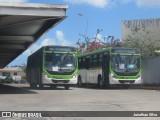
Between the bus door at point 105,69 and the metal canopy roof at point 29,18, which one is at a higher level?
the metal canopy roof at point 29,18

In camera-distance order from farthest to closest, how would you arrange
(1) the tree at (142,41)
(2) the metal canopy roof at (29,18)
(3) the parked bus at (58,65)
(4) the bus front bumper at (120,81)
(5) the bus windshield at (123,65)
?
(1) the tree at (142,41) < (5) the bus windshield at (123,65) < (4) the bus front bumper at (120,81) < (3) the parked bus at (58,65) < (2) the metal canopy roof at (29,18)

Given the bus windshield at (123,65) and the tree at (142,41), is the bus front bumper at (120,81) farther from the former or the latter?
the tree at (142,41)

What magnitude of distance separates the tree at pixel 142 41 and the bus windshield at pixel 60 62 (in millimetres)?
18007

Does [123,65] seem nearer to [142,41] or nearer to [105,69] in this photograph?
[105,69]

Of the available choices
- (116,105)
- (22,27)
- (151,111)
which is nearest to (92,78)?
(22,27)

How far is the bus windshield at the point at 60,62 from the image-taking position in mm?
32031

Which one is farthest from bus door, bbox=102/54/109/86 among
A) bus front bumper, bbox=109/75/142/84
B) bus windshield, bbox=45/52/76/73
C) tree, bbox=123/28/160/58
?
tree, bbox=123/28/160/58

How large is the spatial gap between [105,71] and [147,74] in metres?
6.98

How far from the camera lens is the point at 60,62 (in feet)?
105

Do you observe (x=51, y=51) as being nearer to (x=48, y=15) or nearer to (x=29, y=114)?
(x=48, y=15)

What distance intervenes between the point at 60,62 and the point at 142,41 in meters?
24.2

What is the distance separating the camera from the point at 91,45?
65000mm

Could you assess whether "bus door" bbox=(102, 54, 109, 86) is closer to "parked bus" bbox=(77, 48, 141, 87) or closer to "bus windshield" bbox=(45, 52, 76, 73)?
"parked bus" bbox=(77, 48, 141, 87)

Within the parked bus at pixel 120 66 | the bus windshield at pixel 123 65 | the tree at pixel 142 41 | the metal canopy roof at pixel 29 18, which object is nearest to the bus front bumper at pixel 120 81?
the parked bus at pixel 120 66
